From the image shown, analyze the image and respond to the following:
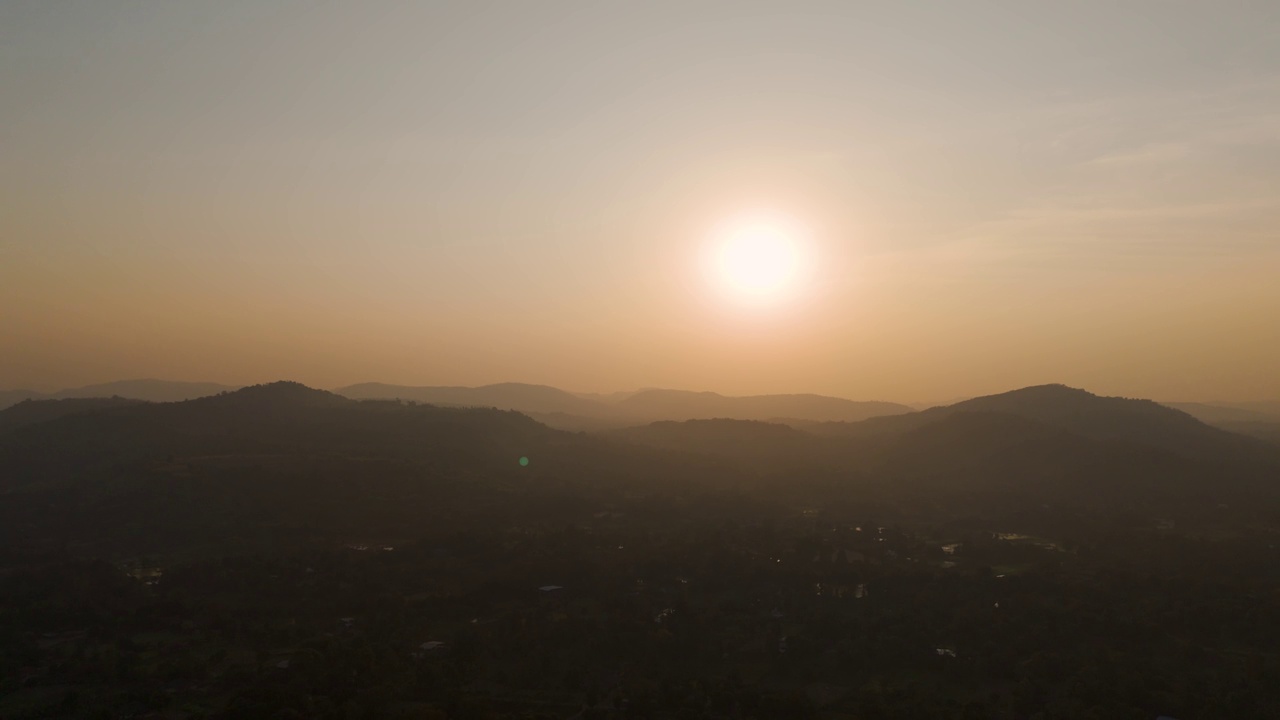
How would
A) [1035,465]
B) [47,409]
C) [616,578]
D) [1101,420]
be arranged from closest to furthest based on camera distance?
[616,578], [1035,465], [1101,420], [47,409]

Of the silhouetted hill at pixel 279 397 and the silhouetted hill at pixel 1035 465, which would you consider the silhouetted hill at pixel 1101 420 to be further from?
the silhouetted hill at pixel 279 397

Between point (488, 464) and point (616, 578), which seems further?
point (488, 464)

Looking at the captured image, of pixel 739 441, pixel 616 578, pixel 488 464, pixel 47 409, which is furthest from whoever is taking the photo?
pixel 47 409

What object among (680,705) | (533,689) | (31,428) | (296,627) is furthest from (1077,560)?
(31,428)

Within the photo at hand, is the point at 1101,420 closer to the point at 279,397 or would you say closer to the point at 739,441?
the point at 739,441

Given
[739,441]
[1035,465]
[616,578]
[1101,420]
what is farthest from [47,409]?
[1101,420]

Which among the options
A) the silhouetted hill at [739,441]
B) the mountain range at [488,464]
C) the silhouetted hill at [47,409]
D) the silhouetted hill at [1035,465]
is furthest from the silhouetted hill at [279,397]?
the silhouetted hill at [1035,465]

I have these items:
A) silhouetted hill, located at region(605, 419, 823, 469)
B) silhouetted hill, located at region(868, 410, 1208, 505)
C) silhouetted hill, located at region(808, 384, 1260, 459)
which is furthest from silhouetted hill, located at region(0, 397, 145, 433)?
silhouetted hill, located at region(808, 384, 1260, 459)

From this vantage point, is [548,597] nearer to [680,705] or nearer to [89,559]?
[680,705]

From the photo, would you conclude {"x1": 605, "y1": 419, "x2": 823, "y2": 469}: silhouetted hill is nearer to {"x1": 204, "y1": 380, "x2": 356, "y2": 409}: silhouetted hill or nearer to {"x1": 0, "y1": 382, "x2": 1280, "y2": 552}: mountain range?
{"x1": 0, "y1": 382, "x2": 1280, "y2": 552}: mountain range
